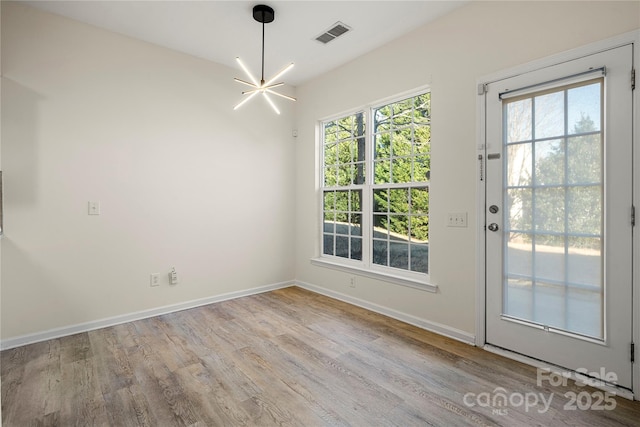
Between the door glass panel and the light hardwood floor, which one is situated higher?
the door glass panel

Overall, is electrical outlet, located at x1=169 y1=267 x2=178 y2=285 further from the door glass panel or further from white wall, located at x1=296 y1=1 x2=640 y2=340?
the door glass panel

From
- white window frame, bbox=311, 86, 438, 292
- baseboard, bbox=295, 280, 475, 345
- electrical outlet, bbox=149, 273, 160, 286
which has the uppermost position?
white window frame, bbox=311, 86, 438, 292

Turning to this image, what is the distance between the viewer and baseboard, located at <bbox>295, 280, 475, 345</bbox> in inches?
111

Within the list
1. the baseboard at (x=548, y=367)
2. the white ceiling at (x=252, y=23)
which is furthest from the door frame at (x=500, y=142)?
the white ceiling at (x=252, y=23)

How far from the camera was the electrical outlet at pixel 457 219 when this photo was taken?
9.28 ft

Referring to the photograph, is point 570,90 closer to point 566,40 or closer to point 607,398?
point 566,40

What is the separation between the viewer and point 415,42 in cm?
319

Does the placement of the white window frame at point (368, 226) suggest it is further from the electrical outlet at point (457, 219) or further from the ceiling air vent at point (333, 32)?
the ceiling air vent at point (333, 32)

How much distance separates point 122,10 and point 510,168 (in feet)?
12.0

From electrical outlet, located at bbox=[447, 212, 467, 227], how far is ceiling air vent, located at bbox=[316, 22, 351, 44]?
6.95 ft

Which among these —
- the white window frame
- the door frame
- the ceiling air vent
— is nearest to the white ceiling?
the ceiling air vent

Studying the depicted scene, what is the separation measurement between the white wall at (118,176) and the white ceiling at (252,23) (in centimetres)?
23

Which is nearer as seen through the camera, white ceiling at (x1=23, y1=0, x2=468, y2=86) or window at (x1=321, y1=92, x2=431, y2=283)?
white ceiling at (x1=23, y1=0, x2=468, y2=86)

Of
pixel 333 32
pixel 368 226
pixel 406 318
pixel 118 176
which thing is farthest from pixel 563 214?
pixel 118 176
